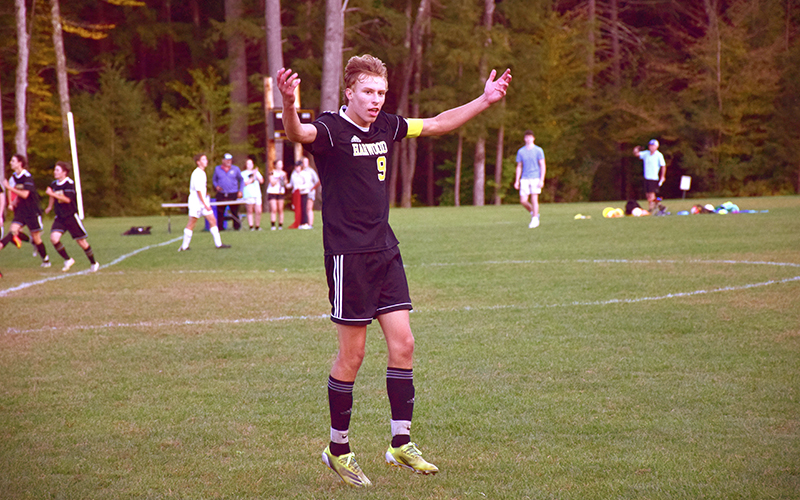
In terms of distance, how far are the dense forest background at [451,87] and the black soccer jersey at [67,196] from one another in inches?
1085

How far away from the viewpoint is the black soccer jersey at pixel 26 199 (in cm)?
1488

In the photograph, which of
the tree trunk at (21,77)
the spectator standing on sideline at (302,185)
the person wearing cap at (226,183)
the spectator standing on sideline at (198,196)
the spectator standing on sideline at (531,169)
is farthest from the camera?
the tree trunk at (21,77)

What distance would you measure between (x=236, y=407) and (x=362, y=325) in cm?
180

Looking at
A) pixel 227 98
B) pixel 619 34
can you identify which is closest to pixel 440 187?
Answer: pixel 619 34

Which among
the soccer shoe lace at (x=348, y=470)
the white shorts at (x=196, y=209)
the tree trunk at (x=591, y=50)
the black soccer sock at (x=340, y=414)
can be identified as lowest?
the soccer shoe lace at (x=348, y=470)

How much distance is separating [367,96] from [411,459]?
6.27ft

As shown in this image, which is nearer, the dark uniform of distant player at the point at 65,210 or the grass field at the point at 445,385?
the grass field at the point at 445,385

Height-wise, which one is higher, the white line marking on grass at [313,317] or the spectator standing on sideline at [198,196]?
the spectator standing on sideline at [198,196]

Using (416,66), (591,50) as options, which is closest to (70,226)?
(416,66)

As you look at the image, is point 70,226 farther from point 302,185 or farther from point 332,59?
point 332,59

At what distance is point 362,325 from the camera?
4289 millimetres

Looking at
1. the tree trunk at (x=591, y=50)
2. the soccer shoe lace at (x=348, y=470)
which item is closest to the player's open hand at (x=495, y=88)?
the soccer shoe lace at (x=348, y=470)

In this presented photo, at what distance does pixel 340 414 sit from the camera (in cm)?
436

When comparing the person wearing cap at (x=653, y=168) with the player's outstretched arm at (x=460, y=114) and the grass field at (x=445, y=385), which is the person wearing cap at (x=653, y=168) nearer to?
the grass field at (x=445, y=385)
